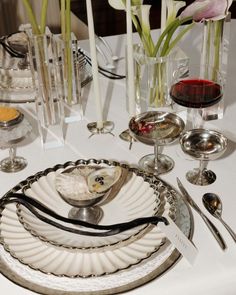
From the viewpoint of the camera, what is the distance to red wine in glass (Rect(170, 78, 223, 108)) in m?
1.06

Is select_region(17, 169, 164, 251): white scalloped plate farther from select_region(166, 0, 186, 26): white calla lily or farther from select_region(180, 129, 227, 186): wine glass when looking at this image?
select_region(166, 0, 186, 26): white calla lily

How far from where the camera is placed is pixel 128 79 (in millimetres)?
1127

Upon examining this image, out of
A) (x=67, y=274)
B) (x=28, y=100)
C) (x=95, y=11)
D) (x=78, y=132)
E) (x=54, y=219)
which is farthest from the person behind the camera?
(x=95, y=11)

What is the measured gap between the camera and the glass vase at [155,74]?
112 centimetres

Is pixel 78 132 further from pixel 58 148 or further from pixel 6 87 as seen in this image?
pixel 6 87

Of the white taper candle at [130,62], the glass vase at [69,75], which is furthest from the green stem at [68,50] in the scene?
the white taper candle at [130,62]

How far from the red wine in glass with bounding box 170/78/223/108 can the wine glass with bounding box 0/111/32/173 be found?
1.07 ft

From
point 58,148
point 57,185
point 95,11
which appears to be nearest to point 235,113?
point 58,148

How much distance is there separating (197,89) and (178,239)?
405 millimetres

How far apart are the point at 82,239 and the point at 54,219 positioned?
0.07m

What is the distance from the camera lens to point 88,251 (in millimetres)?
763

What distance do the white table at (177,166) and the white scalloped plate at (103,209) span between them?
0.08 metres

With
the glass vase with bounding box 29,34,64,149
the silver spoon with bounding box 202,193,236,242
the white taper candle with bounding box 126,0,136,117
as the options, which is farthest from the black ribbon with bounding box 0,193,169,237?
the white taper candle with bounding box 126,0,136,117

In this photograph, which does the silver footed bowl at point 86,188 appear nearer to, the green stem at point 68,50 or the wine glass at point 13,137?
the wine glass at point 13,137
